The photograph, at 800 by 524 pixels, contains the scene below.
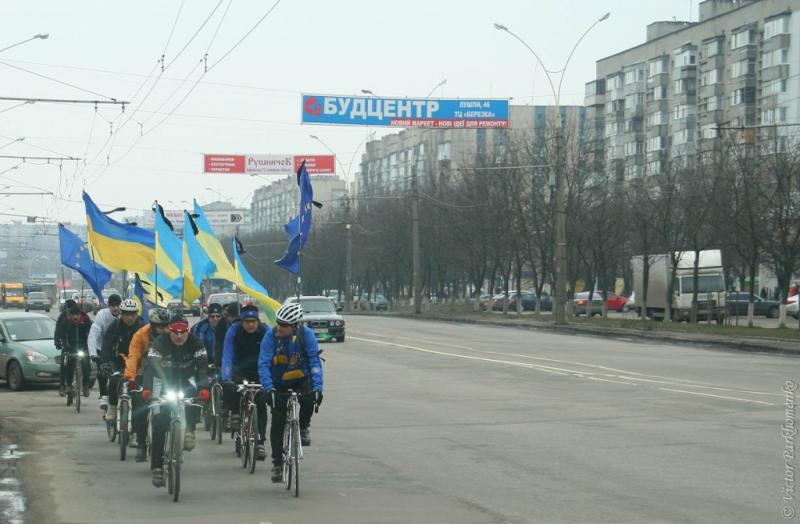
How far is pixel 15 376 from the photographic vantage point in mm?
22906

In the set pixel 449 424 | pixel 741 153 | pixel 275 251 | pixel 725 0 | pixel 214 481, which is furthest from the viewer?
pixel 275 251

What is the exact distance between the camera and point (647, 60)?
3816 inches

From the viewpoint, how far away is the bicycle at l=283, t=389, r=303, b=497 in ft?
32.6

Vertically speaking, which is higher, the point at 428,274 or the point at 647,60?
the point at 647,60

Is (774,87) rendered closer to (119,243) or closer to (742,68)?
(742,68)

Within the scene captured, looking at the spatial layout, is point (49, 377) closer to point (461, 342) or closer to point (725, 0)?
point (461, 342)

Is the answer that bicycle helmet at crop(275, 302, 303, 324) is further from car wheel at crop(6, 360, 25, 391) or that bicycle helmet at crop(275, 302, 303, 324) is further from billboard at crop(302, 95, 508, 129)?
billboard at crop(302, 95, 508, 129)

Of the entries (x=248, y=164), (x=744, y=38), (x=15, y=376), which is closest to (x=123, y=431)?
(x=15, y=376)

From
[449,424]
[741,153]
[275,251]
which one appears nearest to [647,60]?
[275,251]

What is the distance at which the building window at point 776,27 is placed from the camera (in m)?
78.9

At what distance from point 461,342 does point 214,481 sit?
2761cm

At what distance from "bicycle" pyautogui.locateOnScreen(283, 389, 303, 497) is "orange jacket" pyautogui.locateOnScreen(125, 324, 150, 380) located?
2.02 meters

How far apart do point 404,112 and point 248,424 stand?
3569 centimetres

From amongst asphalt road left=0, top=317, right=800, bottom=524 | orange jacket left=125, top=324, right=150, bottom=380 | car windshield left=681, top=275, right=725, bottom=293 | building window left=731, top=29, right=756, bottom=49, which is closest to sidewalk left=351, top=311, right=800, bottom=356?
car windshield left=681, top=275, right=725, bottom=293
